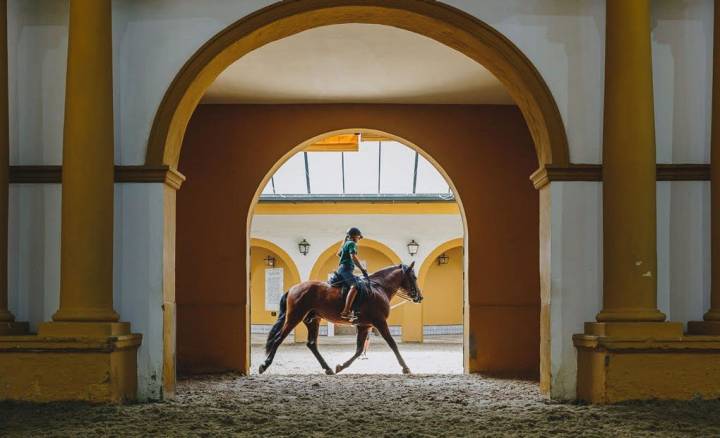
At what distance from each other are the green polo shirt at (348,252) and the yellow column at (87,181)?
522 centimetres

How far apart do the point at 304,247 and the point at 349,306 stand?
9.11 meters

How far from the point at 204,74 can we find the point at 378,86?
11.9 feet

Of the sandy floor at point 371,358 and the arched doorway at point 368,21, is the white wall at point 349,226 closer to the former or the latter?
the sandy floor at point 371,358

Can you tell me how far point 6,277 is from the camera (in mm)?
6348

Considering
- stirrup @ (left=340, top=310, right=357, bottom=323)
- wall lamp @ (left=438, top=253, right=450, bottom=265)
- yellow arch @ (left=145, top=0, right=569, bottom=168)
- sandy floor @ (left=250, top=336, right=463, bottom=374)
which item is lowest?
sandy floor @ (left=250, top=336, right=463, bottom=374)

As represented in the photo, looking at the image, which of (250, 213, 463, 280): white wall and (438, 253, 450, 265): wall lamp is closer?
(250, 213, 463, 280): white wall

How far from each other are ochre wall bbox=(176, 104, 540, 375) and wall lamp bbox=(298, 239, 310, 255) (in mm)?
9769

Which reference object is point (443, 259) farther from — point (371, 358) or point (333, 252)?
point (371, 358)

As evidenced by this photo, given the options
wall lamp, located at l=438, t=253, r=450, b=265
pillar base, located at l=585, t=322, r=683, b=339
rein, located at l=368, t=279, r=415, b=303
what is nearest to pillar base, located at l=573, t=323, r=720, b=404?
pillar base, located at l=585, t=322, r=683, b=339

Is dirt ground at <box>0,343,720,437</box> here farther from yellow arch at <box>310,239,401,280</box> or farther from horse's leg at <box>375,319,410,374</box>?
yellow arch at <box>310,239,401,280</box>

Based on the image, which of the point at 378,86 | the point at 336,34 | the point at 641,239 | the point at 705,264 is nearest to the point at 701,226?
the point at 705,264

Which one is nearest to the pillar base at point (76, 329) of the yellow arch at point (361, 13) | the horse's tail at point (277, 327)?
→ the yellow arch at point (361, 13)

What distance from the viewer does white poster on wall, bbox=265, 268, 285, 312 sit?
22.5m

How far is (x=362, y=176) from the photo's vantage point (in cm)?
1983
